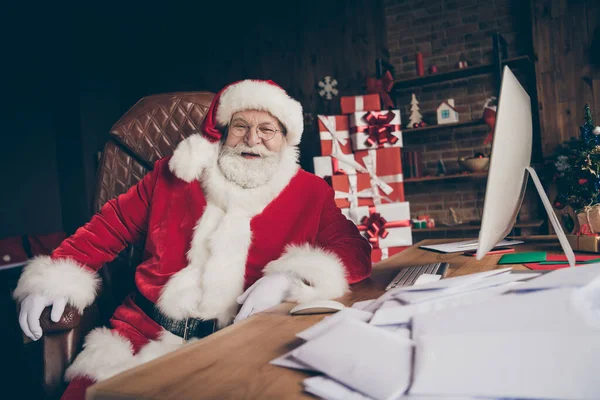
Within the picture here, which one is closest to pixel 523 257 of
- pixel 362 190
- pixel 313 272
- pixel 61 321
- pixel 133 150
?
pixel 313 272

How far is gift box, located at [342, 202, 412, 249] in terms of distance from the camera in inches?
132

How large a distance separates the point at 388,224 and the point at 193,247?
2.14 metres

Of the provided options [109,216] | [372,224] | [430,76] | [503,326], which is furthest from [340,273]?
[430,76]

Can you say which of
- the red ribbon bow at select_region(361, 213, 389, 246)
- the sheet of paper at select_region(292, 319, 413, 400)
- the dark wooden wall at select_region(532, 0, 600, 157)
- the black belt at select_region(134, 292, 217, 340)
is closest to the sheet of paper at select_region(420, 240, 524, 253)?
the black belt at select_region(134, 292, 217, 340)

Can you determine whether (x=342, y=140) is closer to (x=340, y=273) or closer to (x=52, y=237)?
(x=340, y=273)

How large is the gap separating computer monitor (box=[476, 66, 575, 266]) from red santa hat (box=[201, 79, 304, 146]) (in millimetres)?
996

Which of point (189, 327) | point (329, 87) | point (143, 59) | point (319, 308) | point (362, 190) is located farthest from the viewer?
point (143, 59)

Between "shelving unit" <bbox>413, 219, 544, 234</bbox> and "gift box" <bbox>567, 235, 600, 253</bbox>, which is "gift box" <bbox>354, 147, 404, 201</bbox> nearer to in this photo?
"shelving unit" <bbox>413, 219, 544, 234</bbox>

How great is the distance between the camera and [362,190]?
136 inches

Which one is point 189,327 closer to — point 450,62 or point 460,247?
point 460,247

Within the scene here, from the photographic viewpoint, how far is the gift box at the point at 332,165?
137 inches

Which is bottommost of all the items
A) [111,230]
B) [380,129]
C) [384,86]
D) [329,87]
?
[111,230]

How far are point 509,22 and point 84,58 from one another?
14.6ft

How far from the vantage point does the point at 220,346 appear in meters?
0.71
